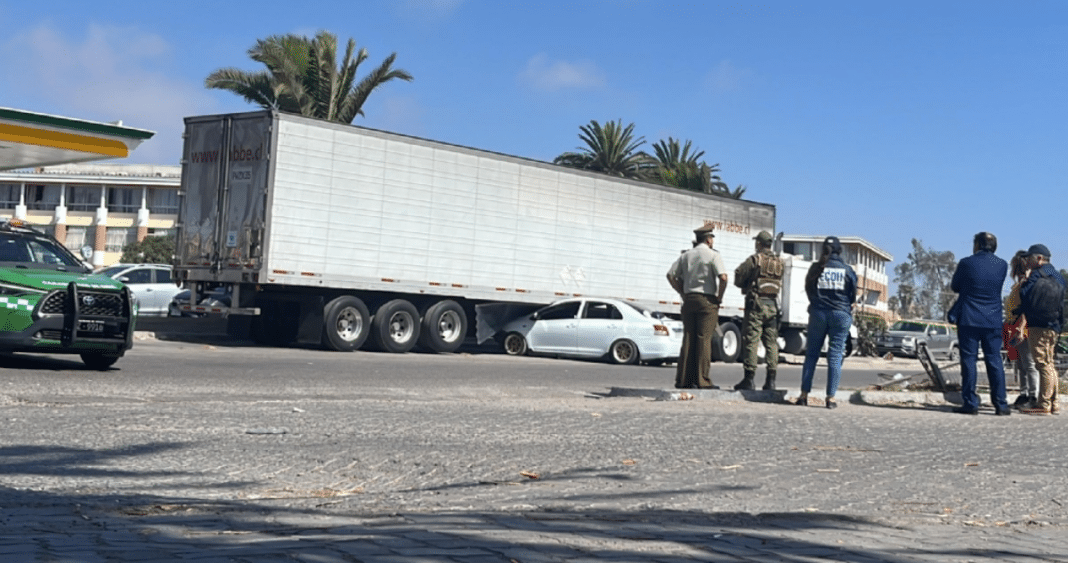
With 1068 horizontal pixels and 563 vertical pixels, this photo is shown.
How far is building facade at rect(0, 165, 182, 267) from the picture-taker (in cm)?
8131

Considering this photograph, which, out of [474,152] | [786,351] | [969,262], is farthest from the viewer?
[786,351]

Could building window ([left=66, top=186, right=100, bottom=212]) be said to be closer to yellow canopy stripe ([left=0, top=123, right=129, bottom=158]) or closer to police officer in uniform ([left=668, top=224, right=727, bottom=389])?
yellow canopy stripe ([left=0, top=123, right=129, bottom=158])

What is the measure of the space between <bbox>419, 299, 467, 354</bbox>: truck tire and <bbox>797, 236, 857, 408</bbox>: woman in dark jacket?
512 inches

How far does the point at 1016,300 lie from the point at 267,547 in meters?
10.5

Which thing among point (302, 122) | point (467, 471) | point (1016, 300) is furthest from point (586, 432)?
point (302, 122)

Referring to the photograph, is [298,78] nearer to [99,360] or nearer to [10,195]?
[99,360]

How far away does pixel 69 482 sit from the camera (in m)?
5.91

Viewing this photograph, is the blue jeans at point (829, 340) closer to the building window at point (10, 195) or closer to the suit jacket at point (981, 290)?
the suit jacket at point (981, 290)

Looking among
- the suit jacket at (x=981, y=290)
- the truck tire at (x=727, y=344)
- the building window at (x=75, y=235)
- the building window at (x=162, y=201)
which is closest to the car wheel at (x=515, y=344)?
the truck tire at (x=727, y=344)

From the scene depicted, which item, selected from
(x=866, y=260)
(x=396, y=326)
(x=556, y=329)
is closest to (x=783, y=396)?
(x=556, y=329)

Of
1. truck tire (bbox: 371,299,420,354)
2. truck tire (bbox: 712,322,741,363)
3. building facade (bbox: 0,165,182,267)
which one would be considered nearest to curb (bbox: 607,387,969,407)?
truck tire (bbox: 371,299,420,354)

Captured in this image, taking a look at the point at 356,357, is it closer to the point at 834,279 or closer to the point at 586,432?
the point at 834,279

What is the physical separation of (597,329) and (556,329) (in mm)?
875

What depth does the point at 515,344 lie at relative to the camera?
25.2m
